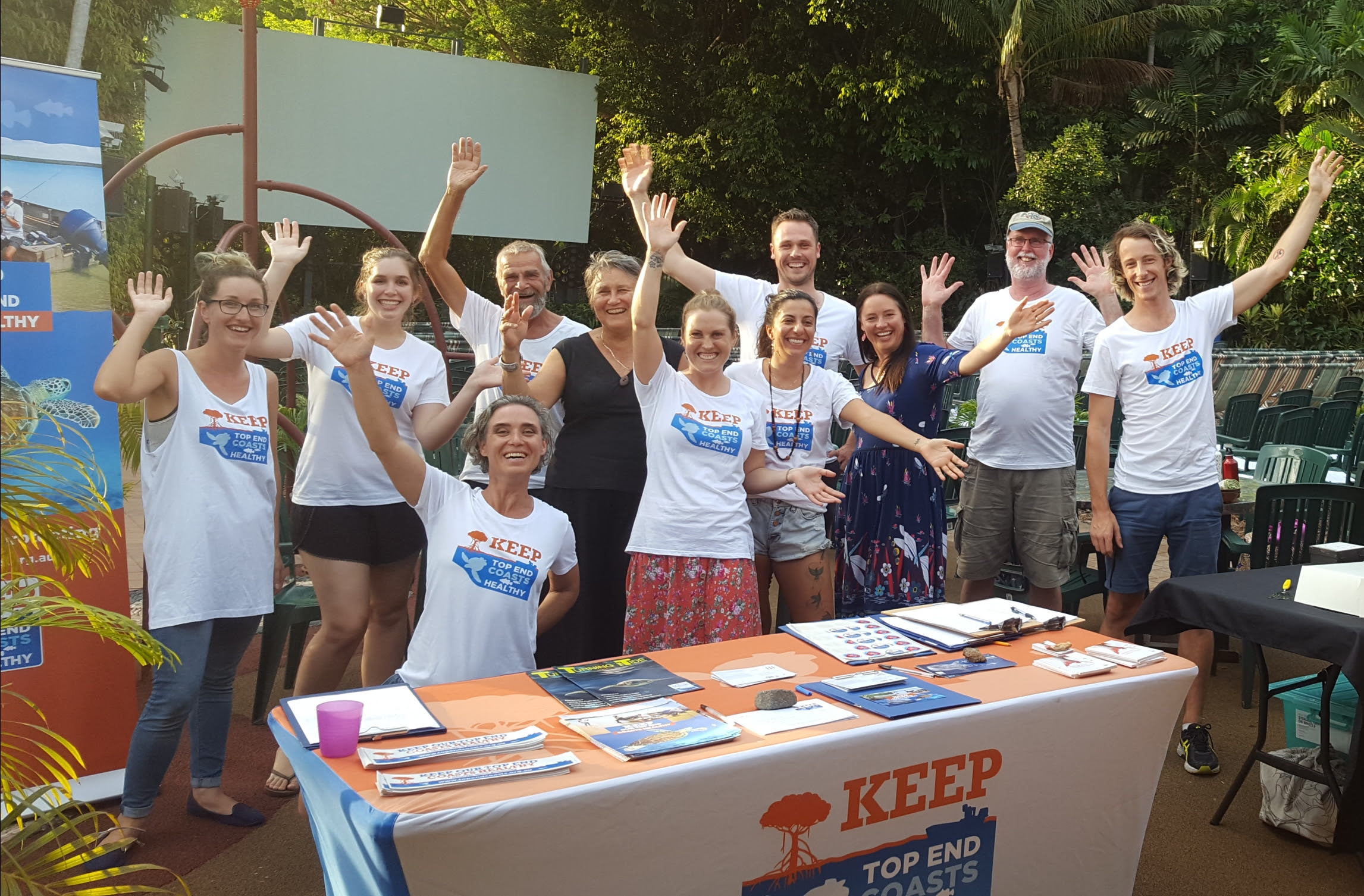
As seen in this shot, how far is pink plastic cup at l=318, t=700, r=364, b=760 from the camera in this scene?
207 centimetres

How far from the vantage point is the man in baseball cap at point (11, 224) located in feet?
10.1

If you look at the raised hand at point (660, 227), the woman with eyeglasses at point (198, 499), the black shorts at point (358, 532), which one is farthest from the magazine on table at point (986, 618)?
the woman with eyeglasses at point (198, 499)

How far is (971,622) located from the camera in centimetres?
311

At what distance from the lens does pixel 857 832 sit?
7.50 ft

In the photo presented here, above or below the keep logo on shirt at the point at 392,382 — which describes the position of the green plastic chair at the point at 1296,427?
below

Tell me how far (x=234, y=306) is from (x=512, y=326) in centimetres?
83

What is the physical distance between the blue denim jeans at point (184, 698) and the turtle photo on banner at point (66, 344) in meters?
0.32

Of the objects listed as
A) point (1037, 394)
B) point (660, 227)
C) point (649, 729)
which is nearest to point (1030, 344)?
point (1037, 394)

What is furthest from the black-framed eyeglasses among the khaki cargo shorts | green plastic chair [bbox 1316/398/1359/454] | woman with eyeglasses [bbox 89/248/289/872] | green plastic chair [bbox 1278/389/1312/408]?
green plastic chair [bbox 1278/389/1312/408]

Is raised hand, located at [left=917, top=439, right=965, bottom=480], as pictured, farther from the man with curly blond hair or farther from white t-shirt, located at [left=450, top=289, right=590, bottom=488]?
white t-shirt, located at [left=450, top=289, right=590, bottom=488]

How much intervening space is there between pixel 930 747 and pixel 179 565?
2.10 meters

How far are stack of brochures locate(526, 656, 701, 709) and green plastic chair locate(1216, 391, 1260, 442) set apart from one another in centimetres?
778

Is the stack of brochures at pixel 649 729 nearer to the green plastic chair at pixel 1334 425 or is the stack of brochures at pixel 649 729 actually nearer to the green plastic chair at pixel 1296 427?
the green plastic chair at pixel 1296 427

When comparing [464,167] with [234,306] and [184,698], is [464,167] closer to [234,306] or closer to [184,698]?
[234,306]
